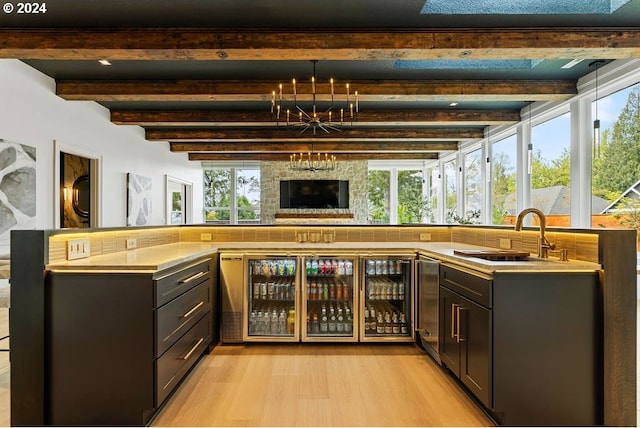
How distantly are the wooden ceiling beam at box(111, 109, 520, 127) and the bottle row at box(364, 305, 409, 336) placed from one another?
10.4 feet

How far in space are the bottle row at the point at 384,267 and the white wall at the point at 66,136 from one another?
12.0 ft

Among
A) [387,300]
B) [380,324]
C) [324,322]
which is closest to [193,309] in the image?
[324,322]

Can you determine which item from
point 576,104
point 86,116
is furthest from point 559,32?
point 86,116

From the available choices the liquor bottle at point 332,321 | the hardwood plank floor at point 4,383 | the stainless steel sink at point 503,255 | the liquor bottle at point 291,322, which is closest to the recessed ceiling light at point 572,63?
the stainless steel sink at point 503,255

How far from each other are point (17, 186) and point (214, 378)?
294cm

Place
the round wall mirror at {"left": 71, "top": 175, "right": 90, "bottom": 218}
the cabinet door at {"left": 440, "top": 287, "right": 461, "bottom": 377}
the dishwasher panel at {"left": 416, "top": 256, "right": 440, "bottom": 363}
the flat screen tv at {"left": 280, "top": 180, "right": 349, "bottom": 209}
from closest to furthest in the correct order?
the cabinet door at {"left": 440, "top": 287, "right": 461, "bottom": 377}, the dishwasher panel at {"left": 416, "top": 256, "right": 440, "bottom": 363}, the round wall mirror at {"left": 71, "top": 175, "right": 90, "bottom": 218}, the flat screen tv at {"left": 280, "top": 180, "right": 349, "bottom": 209}

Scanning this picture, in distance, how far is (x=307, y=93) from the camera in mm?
4125

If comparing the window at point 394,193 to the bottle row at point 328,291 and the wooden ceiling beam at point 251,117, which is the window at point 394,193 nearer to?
the wooden ceiling beam at point 251,117

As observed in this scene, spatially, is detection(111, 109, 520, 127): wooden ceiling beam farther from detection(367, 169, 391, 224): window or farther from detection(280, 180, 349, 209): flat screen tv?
detection(367, 169, 391, 224): window

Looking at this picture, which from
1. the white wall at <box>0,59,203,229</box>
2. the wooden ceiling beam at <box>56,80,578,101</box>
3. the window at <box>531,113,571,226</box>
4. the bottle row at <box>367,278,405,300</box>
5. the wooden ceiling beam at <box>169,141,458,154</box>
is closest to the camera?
the bottle row at <box>367,278,405,300</box>

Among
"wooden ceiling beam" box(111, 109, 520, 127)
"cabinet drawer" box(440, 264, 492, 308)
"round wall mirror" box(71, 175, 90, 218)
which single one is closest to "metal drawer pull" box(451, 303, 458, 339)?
"cabinet drawer" box(440, 264, 492, 308)

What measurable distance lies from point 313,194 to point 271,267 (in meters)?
6.57

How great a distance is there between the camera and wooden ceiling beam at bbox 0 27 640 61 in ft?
9.56

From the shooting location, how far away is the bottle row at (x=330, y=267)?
10.5ft
